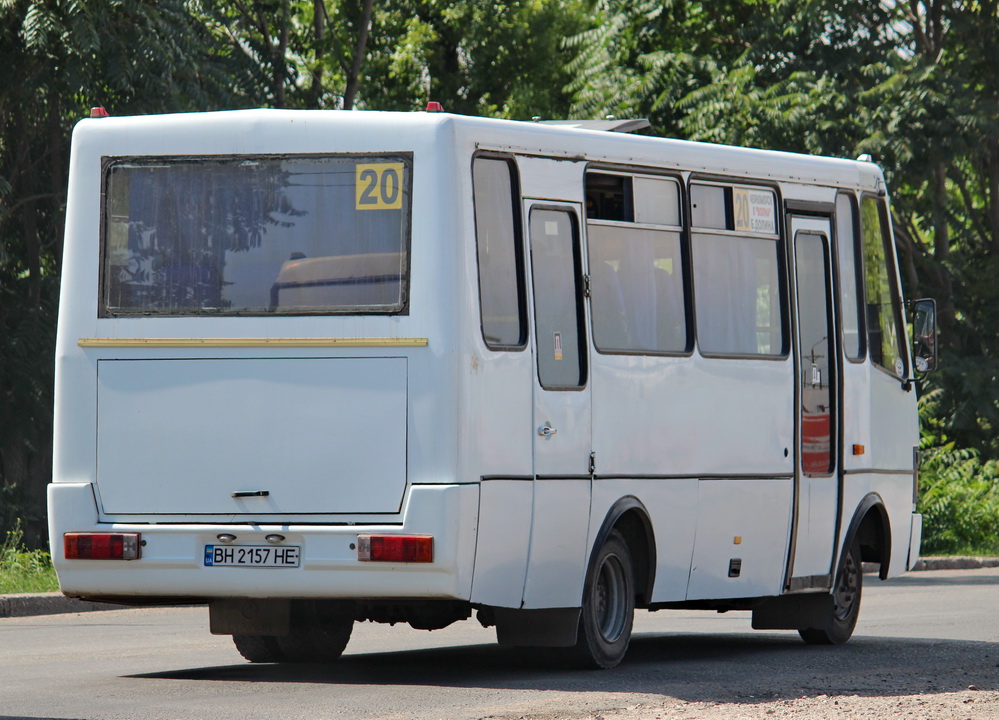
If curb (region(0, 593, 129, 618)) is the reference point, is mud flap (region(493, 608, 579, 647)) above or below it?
above

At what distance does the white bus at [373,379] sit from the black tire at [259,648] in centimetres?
2

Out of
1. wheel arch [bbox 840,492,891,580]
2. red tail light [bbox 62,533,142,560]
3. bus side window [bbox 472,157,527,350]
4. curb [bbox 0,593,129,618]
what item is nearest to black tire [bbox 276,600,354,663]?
red tail light [bbox 62,533,142,560]

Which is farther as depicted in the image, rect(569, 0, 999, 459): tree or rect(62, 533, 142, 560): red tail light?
rect(569, 0, 999, 459): tree

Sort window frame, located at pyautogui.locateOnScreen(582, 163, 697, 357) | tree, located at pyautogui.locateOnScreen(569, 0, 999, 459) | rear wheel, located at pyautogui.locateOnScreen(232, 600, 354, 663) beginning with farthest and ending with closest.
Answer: tree, located at pyautogui.locateOnScreen(569, 0, 999, 459)
rear wheel, located at pyautogui.locateOnScreen(232, 600, 354, 663)
window frame, located at pyautogui.locateOnScreen(582, 163, 697, 357)

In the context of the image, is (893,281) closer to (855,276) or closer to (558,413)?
(855,276)

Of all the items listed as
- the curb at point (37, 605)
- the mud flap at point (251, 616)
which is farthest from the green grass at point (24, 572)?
the mud flap at point (251, 616)

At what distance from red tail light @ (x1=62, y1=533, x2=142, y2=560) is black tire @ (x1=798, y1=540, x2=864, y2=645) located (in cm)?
523

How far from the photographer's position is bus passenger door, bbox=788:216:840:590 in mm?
12172

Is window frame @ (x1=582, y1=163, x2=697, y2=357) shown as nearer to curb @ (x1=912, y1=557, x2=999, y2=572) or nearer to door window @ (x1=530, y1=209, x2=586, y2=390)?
door window @ (x1=530, y1=209, x2=586, y2=390)

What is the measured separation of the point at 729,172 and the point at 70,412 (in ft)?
14.4

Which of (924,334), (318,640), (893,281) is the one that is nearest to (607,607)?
(318,640)

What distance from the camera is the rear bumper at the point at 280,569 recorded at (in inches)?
362

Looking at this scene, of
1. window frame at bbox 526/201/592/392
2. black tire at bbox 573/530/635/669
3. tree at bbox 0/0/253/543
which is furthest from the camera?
tree at bbox 0/0/253/543

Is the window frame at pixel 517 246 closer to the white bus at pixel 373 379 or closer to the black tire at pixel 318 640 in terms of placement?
the white bus at pixel 373 379
